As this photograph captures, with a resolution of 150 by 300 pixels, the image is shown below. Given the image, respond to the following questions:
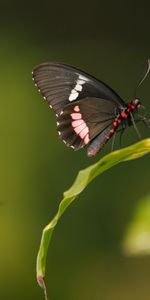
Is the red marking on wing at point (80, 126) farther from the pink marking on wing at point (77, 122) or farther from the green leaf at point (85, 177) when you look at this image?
the green leaf at point (85, 177)

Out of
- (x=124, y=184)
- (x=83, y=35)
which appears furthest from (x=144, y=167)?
(x=83, y=35)

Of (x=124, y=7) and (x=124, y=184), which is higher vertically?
(x=124, y=7)

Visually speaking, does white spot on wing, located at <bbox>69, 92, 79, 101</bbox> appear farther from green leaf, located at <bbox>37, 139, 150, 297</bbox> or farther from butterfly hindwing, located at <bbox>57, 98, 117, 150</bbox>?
green leaf, located at <bbox>37, 139, 150, 297</bbox>

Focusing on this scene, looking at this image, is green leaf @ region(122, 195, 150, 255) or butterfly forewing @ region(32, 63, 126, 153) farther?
butterfly forewing @ region(32, 63, 126, 153)

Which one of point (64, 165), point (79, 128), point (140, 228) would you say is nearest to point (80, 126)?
point (79, 128)

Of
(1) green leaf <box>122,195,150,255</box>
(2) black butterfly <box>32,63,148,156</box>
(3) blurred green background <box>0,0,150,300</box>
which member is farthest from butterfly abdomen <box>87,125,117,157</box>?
(3) blurred green background <box>0,0,150,300</box>

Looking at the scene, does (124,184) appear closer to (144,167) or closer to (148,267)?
(144,167)
